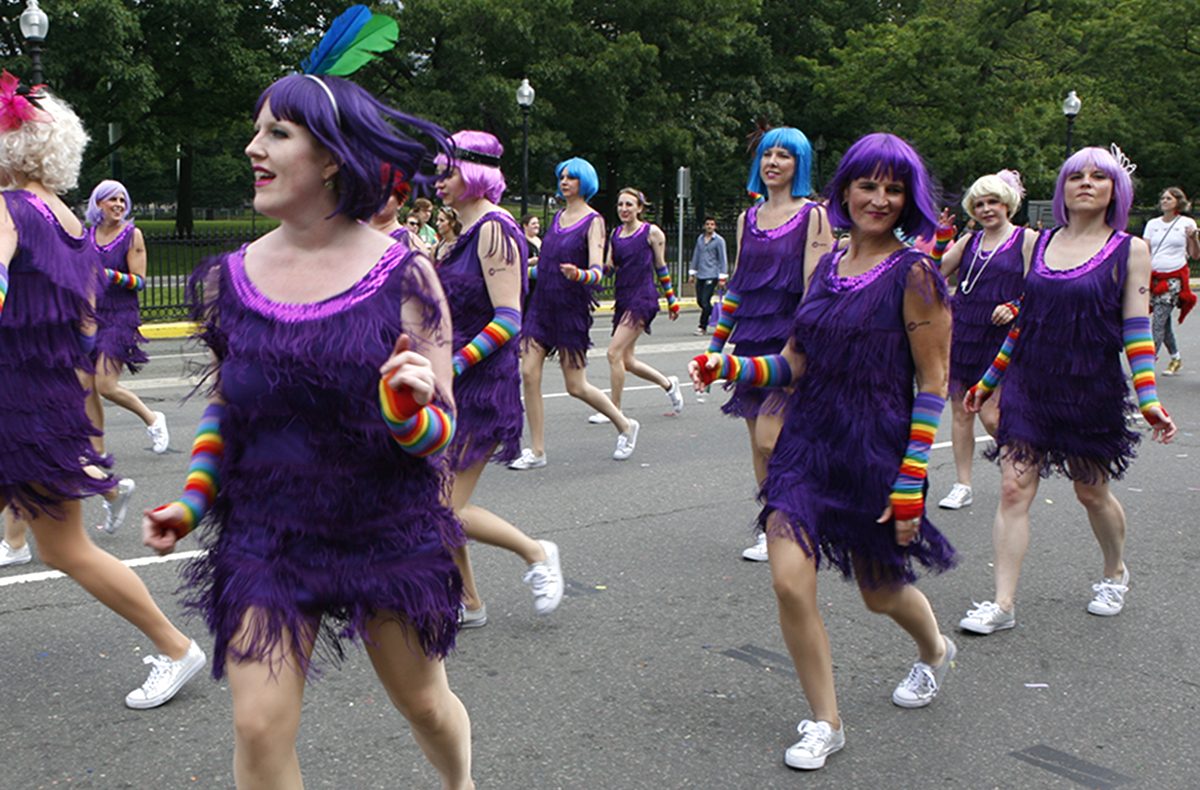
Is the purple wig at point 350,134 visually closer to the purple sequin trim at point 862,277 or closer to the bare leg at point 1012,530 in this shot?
the purple sequin trim at point 862,277

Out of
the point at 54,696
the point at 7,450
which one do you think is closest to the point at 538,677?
the point at 54,696

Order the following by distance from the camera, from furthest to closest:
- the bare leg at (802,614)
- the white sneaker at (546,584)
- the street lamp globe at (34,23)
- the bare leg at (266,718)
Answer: the street lamp globe at (34,23) → the white sneaker at (546,584) → the bare leg at (802,614) → the bare leg at (266,718)

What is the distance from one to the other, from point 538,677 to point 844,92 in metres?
31.1

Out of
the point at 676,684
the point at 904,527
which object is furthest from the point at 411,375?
the point at 676,684

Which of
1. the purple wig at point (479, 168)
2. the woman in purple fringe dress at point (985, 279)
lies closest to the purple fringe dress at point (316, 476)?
the purple wig at point (479, 168)

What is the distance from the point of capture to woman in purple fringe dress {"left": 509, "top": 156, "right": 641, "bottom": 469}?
27.5 feet

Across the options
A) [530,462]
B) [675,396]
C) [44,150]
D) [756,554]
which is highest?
[44,150]

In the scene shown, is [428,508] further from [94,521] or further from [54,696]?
[94,521]

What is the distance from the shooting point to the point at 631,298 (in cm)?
1006

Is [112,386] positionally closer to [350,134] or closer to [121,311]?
[121,311]

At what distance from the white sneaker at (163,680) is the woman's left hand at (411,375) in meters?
2.19

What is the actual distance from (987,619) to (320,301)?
3415mm

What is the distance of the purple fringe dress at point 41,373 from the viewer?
13.1 feet

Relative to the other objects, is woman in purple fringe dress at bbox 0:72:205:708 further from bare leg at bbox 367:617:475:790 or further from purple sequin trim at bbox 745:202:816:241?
purple sequin trim at bbox 745:202:816:241
